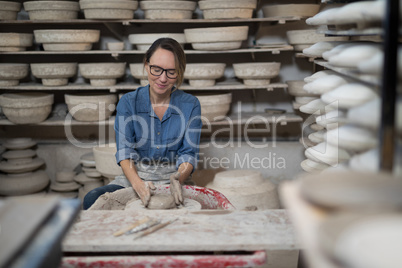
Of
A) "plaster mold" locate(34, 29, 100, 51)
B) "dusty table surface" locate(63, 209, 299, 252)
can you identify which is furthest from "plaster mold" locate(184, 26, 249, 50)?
"dusty table surface" locate(63, 209, 299, 252)

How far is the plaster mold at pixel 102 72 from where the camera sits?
4426 mm

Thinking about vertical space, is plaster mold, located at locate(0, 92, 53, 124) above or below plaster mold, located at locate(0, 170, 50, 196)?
above

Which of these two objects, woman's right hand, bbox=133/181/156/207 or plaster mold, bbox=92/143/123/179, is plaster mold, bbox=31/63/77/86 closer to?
plaster mold, bbox=92/143/123/179

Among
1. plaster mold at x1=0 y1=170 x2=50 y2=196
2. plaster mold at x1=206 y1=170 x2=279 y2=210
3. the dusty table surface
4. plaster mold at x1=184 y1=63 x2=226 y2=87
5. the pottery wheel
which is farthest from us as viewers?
plaster mold at x1=0 y1=170 x2=50 y2=196

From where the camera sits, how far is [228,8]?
4.21 m

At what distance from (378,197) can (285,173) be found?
13.2ft

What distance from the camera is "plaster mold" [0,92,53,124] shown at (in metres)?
4.38

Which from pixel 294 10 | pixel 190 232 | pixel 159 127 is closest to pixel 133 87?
pixel 159 127

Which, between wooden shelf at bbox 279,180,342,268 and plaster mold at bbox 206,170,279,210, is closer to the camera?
wooden shelf at bbox 279,180,342,268

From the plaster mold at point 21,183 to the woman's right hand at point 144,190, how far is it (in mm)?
2367

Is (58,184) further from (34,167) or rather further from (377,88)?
(377,88)

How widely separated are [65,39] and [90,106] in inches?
27.3

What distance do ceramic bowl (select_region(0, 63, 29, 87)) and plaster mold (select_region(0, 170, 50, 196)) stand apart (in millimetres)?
970

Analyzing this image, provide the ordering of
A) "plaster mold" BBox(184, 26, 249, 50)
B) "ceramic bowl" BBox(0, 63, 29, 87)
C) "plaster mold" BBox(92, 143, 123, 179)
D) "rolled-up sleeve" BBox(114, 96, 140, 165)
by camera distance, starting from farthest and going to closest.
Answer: "ceramic bowl" BBox(0, 63, 29, 87), "plaster mold" BBox(184, 26, 249, 50), "plaster mold" BBox(92, 143, 123, 179), "rolled-up sleeve" BBox(114, 96, 140, 165)
